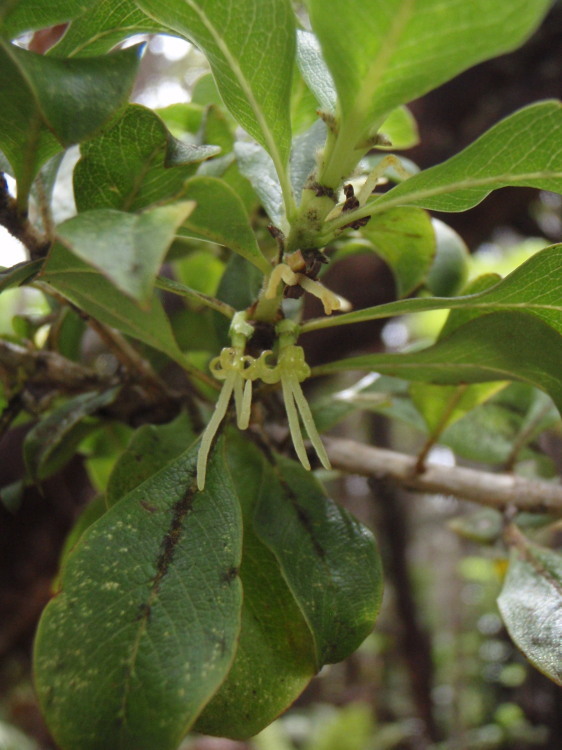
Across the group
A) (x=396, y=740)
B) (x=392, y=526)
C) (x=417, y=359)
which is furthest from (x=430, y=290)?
(x=396, y=740)

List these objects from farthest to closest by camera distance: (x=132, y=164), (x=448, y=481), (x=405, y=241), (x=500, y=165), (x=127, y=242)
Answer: (x=448, y=481) < (x=405, y=241) < (x=132, y=164) < (x=500, y=165) < (x=127, y=242)

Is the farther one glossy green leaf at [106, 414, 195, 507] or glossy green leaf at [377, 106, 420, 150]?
glossy green leaf at [377, 106, 420, 150]

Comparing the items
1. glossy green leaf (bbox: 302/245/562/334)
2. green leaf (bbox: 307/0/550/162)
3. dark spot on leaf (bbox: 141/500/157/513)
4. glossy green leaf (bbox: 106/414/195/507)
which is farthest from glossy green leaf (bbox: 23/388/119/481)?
green leaf (bbox: 307/0/550/162)

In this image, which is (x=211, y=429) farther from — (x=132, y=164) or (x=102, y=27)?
(x=102, y=27)

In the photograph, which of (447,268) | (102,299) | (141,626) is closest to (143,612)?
(141,626)

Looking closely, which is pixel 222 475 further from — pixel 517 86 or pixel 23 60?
pixel 517 86

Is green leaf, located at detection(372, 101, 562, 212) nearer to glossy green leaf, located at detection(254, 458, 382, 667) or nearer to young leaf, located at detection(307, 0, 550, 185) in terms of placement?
young leaf, located at detection(307, 0, 550, 185)

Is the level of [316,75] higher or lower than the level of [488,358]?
higher
